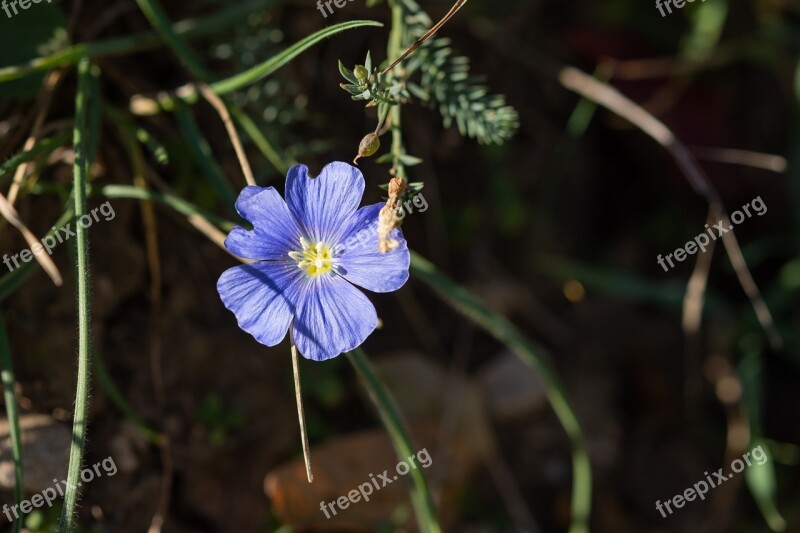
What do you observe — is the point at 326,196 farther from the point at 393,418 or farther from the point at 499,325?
the point at 499,325

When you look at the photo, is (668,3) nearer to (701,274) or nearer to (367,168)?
(701,274)

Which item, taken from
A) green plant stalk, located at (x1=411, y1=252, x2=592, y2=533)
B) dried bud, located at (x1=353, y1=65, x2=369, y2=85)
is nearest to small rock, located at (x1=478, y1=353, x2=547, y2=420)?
green plant stalk, located at (x1=411, y1=252, x2=592, y2=533)

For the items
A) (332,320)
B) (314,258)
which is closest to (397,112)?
(314,258)

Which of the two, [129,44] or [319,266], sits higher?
[129,44]

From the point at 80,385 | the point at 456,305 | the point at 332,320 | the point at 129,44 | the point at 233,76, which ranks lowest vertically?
the point at 456,305

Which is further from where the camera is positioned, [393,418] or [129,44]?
[129,44]

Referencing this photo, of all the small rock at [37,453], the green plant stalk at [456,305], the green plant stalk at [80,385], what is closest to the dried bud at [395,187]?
the green plant stalk at [456,305]

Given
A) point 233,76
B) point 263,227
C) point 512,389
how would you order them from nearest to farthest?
point 263,227 < point 233,76 < point 512,389

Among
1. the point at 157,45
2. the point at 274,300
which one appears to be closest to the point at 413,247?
the point at 157,45
